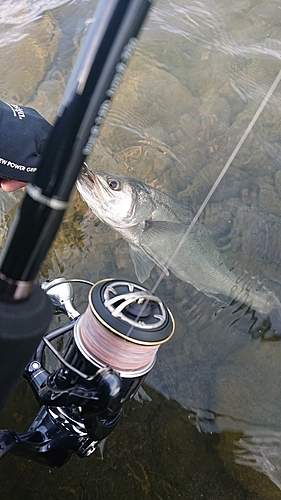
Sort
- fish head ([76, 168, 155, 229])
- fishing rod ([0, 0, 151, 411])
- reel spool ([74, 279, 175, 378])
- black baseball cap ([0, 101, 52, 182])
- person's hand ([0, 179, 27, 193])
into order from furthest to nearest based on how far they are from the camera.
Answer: fish head ([76, 168, 155, 229])
person's hand ([0, 179, 27, 193])
black baseball cap ([0, 101, 52, 182])
reel spool ([74, 279, 175, 378])
fishing rod ([0, 0, 151, 411])

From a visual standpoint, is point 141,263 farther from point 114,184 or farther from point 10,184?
point 10,184

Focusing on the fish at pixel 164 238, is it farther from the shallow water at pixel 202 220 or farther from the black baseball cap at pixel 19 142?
the black baseball cap at pixel 19 142

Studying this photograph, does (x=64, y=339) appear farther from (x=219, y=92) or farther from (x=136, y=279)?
(x=219, y=92)

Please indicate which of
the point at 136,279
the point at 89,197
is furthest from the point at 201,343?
the point at 89,197

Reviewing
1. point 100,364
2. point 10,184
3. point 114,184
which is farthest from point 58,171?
point 114,184

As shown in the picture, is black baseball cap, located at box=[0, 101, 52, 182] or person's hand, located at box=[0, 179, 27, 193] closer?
black baseball cap, located at box=[0, 101, 52, 182]

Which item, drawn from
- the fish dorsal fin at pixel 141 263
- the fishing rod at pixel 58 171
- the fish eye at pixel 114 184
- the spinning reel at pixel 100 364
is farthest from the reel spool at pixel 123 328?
the fish eye at pixel 114 184

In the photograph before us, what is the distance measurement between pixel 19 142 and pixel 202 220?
2.10m

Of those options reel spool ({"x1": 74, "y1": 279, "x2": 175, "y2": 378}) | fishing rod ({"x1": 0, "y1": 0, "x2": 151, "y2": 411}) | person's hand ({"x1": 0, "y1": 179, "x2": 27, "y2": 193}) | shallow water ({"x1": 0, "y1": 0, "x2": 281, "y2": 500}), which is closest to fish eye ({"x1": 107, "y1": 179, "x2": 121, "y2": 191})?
shallow water ({"x1": 0, "y1": 0, "x2": 281, "y2": 500})

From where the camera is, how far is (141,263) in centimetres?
362

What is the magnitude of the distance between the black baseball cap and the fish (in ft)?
4.14

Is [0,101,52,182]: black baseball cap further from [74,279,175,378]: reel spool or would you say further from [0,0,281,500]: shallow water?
[0,0,281,500]: shallow water

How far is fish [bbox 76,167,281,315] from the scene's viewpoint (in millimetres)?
3545

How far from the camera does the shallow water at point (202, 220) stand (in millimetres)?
2658
